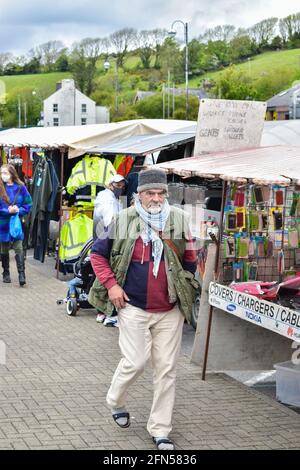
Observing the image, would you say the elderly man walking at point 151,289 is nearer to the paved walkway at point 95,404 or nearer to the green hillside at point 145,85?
the paved walkway at point 95,404

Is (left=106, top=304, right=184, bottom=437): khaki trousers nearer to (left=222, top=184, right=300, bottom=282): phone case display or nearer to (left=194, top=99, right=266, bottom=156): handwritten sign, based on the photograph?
(left=222, top=184, right=300, bottom=282): phone case display

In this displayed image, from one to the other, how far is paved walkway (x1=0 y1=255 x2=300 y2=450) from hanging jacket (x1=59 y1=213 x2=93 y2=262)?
3.61 metres

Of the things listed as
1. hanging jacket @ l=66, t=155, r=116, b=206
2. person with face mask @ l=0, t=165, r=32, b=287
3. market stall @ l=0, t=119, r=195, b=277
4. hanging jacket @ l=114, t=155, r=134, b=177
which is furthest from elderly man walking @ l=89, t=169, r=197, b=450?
hanging jacket @ l=114, t=155, r=134, b=177

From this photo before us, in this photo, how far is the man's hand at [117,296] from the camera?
5996mm

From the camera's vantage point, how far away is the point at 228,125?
930 centimetres

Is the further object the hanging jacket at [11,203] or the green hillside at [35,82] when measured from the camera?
the green hillside at [35,82]

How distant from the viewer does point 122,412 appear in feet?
20.9

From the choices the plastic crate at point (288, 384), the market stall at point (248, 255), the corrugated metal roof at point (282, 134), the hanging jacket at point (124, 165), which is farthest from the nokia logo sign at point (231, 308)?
the hanging jacket at point (124, 165)

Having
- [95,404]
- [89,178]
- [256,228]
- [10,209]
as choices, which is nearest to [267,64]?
[89,178]

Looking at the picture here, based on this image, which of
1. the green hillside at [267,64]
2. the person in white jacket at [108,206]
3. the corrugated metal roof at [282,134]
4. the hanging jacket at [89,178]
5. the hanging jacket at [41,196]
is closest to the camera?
the person in white jacket at [108,206]

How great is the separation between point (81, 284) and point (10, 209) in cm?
268

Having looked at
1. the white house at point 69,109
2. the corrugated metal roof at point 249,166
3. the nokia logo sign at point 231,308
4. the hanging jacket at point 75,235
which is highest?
the white house at point 69,109

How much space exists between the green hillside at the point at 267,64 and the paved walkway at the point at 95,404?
5200 inches

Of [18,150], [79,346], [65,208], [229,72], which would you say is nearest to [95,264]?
[79,346]
